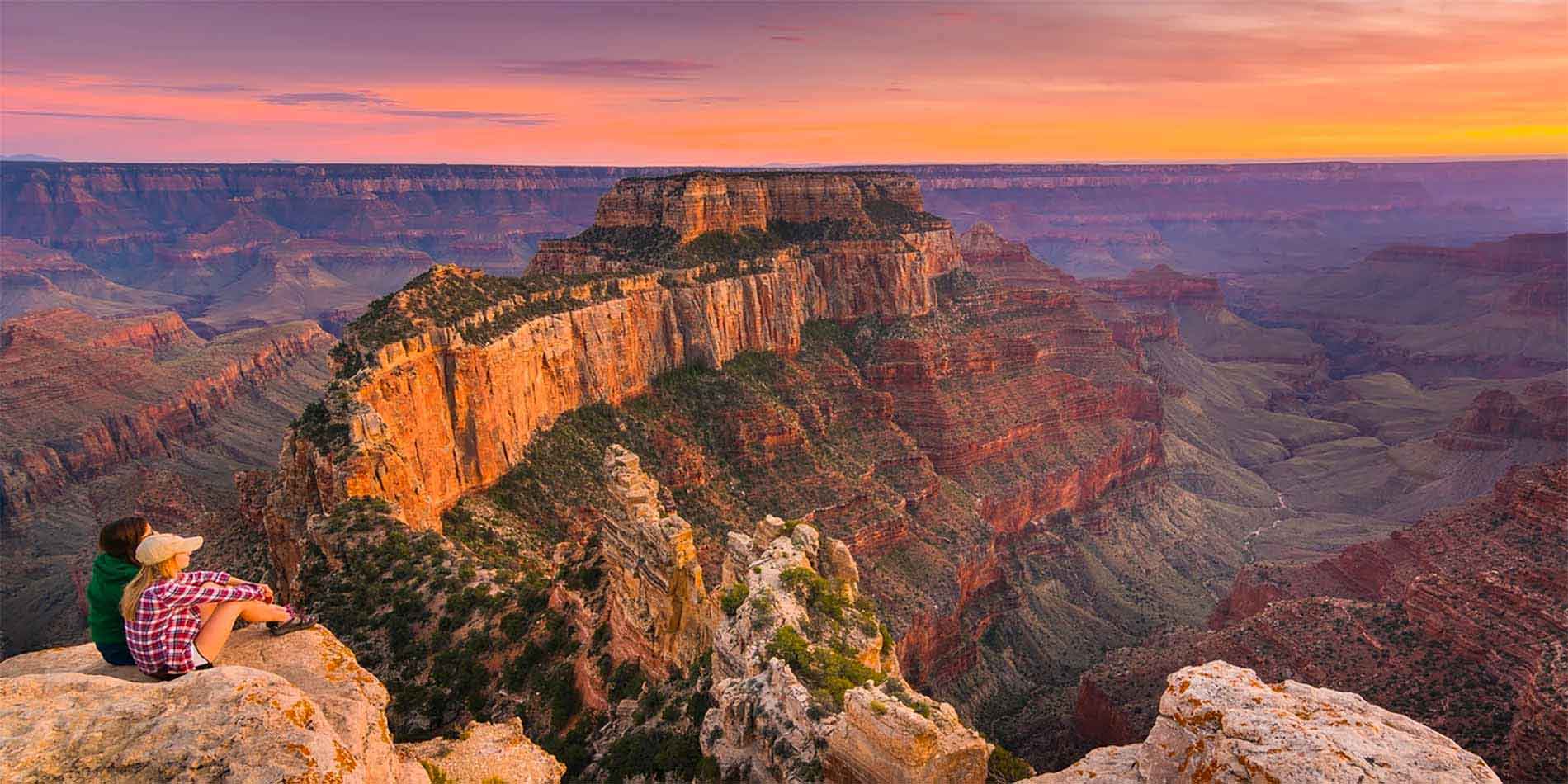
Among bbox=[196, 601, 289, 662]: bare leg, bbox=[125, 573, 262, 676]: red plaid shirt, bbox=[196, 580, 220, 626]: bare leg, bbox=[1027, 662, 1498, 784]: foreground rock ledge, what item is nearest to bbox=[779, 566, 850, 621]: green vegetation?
bbox=[1027, 662, 1498, 784]: foreground rock ledge

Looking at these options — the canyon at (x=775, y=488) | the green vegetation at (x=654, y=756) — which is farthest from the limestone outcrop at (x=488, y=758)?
the green vegetation at (x=654, y=756)

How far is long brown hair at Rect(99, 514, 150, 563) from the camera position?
45.0ft

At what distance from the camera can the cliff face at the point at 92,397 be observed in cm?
11794

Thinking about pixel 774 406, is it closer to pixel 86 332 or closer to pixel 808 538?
pixel 808 538

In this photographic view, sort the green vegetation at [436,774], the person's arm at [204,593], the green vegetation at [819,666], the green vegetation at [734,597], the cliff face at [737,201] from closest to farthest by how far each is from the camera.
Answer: the person's arm at [204,593]
the green vegetation at [436,774]
the green vegetation at [819,666]
the green vegetation at [734,597]
the cliff face at [737,201]

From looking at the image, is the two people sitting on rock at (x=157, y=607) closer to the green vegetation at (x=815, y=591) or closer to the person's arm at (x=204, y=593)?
the person's arm at (x=204, y=593)

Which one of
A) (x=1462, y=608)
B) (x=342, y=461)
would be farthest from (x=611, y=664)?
(x=1462, y=608)

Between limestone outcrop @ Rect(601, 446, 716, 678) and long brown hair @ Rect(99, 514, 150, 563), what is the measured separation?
21610 mm

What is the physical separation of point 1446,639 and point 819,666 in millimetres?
43606

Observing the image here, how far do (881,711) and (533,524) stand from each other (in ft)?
125

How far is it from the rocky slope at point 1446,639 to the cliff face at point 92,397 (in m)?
A: 142

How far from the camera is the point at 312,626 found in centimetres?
1747

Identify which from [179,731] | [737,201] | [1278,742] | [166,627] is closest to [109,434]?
[737,201]

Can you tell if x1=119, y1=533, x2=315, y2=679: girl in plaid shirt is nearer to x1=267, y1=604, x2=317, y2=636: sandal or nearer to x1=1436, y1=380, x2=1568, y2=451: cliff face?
x1=267, y1=604, x2=317, y2=636: sandal
